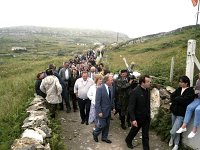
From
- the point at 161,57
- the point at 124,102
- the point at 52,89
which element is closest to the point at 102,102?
the point at 124,102

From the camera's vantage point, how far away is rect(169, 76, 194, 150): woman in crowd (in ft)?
25.3

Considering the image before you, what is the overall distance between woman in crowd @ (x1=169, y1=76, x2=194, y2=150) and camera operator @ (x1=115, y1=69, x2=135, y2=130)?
7.04 ft

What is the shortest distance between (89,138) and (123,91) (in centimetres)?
190

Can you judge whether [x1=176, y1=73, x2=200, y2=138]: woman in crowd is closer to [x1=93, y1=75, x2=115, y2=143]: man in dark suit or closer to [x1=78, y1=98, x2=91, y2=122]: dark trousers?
[x1=93, y1=75, x2=115, y2=143]: man in dark suit

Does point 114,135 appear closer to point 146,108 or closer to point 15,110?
point 146,108

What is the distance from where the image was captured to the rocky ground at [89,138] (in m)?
8.78

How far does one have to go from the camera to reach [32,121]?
28.5ft

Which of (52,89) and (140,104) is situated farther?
(52,89)

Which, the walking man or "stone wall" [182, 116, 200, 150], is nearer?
"stone wall" [182, 116, 200, 150]

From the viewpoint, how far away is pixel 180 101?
7.78m

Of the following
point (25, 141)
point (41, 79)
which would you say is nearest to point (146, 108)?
point (25, 141)

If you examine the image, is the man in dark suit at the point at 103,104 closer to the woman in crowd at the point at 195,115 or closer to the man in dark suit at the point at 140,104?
the man in dark suit at the point at 140,104

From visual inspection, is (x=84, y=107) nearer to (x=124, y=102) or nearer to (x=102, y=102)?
(x=124, y=102)

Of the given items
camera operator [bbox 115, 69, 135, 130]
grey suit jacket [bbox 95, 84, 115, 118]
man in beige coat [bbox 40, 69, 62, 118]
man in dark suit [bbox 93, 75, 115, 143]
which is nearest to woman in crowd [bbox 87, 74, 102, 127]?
man in dark suit [bbox 93, 75, 115, 143]
